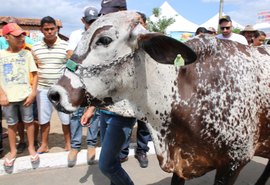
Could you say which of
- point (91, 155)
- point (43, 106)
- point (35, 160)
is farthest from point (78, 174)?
point (43, 106)

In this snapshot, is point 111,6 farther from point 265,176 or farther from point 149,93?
point 265,176

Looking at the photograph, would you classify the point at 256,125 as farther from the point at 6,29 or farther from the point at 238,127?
the point at 6,29

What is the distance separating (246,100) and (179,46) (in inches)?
24.5

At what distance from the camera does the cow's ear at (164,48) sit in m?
1.88

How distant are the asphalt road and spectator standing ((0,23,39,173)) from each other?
0.62 feet

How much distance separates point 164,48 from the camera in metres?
1.94

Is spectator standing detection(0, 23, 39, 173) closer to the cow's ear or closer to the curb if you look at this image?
the curb

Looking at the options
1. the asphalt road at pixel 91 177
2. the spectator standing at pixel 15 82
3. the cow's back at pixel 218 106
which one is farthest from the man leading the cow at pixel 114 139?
the spectator standing at pixel 15 82

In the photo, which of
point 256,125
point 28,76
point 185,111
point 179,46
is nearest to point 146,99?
point 185,111

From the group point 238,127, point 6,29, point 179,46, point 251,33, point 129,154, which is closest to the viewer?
point 179,46

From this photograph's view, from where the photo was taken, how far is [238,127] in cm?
212

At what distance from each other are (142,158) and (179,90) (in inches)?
93.7

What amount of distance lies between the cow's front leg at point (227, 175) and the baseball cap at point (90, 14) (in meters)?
2.26

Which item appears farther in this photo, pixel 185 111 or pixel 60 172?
pixel 60 172
